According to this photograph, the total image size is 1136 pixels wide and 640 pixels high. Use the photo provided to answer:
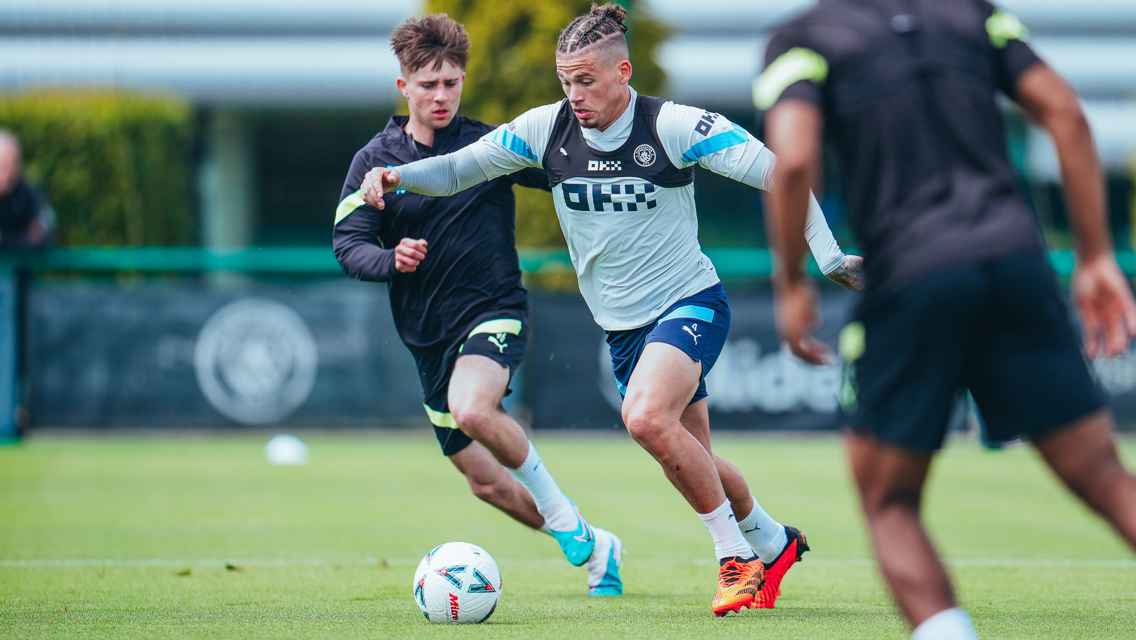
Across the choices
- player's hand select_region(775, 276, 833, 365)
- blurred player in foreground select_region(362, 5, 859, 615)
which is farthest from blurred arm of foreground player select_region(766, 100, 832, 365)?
blurred player in foreground select_region(362, 5, 859, 615)

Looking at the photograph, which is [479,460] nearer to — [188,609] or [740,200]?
[188,609]

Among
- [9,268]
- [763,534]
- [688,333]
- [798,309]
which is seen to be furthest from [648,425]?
[9,268]

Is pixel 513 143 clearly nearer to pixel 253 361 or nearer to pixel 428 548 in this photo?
pixel 428 548

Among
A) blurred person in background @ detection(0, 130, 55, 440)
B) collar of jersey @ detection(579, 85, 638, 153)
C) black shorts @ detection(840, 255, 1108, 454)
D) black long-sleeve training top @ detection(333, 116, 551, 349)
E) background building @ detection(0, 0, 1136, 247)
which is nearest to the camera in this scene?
black shorts @ detection(840, 255, 1108, 454)

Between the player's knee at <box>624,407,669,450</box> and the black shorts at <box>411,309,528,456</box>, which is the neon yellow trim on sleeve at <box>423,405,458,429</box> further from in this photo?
the player's knee at <box>624,407,669,450</box>

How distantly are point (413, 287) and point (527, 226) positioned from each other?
424 inches

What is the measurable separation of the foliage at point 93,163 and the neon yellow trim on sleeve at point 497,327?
15.0 metres

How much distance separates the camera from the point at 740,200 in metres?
30.1

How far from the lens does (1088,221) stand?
9.62 feet

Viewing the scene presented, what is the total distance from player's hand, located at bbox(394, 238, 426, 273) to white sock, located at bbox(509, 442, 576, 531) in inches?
42.9

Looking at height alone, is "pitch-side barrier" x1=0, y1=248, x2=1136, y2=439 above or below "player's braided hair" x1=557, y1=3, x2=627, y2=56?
below

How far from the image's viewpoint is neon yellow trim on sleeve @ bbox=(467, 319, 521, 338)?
5.75 m

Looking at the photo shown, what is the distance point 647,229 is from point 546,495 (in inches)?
52.9

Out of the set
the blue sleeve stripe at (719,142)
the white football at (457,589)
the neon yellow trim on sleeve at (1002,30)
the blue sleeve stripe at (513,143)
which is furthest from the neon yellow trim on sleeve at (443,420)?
the neon yellow trim on sleeve at (1002,30)
